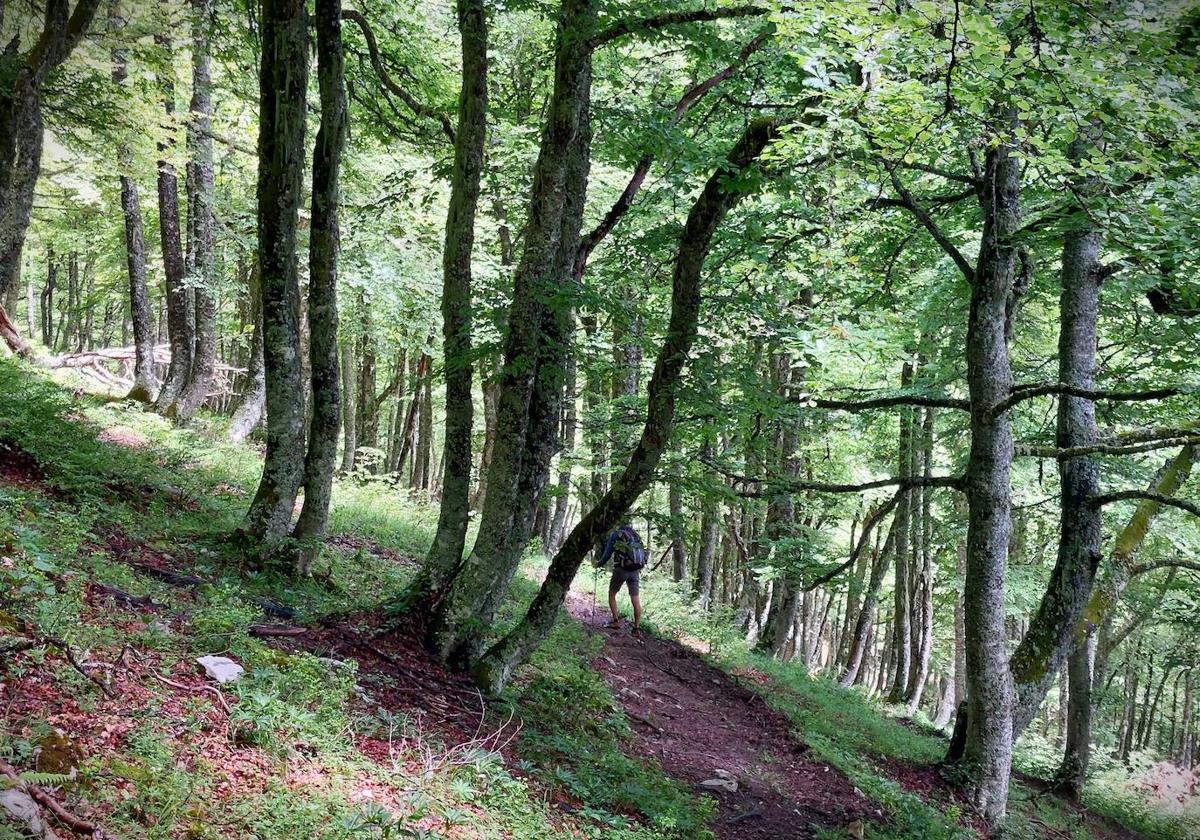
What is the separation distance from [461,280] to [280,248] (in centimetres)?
183

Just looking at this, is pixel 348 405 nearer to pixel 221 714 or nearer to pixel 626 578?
pixel 626 578

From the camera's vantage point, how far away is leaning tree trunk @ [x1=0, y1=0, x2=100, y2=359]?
871cm

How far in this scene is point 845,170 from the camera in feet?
20.0

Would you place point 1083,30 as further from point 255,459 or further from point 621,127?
point 255,459

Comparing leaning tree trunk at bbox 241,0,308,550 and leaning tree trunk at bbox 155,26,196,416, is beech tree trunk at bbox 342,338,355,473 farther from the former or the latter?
leaning tree trunk at bbox 241,0,308,550

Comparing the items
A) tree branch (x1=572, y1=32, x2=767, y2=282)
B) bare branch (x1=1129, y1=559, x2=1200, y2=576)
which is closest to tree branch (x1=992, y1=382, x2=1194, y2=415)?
bare branch (x1=1129, y1=559, x2=1200, y2=576)

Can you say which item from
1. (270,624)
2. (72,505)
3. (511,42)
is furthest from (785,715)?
(511,42)

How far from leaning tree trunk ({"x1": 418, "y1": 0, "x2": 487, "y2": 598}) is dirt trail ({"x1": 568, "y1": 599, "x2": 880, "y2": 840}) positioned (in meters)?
2.75

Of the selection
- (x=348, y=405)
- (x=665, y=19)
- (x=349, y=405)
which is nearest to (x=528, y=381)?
(x=665, y=19)

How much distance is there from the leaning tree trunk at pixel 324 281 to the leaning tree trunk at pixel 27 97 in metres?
3.59

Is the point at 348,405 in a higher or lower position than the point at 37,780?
higher

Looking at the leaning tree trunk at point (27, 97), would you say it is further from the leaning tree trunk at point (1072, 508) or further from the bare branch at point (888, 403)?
the leaning tree trunk at point (1072, 508)

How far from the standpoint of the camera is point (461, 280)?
24.9ft

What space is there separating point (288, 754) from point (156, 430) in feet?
33.8
